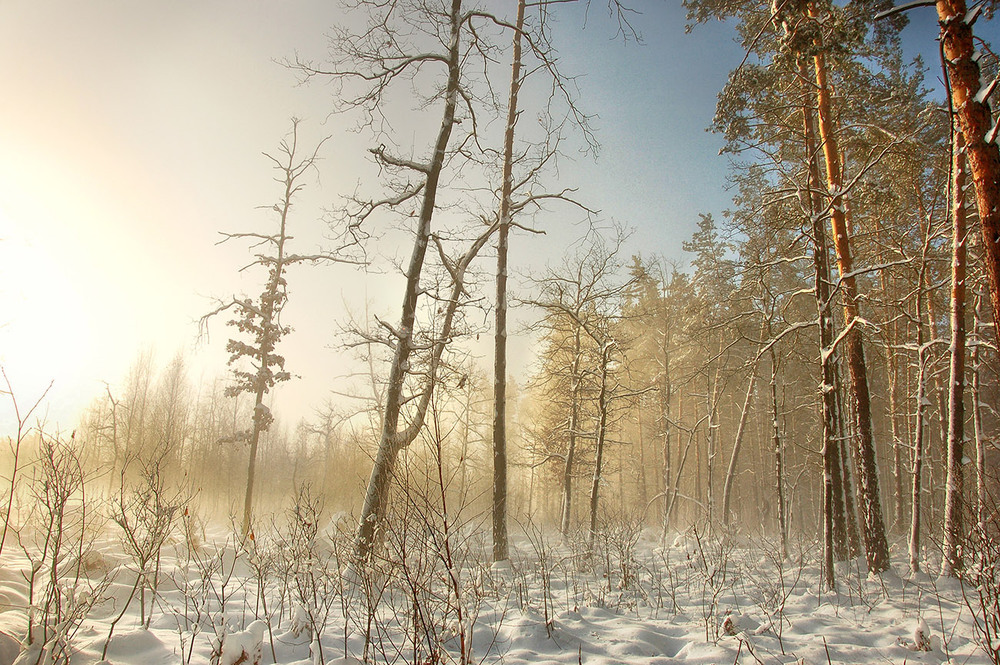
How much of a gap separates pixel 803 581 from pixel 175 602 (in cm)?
991

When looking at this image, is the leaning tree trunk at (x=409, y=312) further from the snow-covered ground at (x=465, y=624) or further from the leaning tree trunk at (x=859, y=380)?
the leaning tree trunk at (x=859, y=380)

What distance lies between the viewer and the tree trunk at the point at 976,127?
146 inches

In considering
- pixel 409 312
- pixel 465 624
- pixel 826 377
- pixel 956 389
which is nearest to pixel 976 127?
pixel 826 377

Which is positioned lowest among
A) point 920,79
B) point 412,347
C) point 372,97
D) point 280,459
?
point 280,459

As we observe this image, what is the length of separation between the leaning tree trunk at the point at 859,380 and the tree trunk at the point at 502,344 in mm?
6258

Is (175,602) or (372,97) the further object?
(372,97)

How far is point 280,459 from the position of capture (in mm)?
37531

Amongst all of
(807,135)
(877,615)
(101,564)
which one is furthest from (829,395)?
(101,564)

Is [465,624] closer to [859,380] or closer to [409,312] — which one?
[409,312]

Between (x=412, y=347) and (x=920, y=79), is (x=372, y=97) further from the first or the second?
(x=920, y=79)

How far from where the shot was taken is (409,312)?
8062 mm

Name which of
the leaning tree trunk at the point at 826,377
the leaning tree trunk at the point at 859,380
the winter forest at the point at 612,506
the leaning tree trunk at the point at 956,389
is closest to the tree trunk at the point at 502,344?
the winter forest at the point at 612,506

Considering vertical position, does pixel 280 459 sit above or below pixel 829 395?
below

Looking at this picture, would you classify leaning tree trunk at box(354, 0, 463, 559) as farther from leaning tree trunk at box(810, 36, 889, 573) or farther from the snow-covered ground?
leaning tree trunk at box(810, 36, 889, 573)
